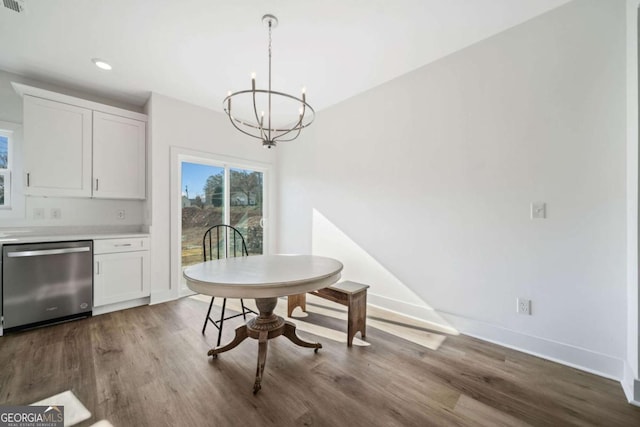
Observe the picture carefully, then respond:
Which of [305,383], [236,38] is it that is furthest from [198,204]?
[305,383]

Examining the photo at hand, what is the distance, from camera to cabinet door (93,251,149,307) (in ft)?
9.02

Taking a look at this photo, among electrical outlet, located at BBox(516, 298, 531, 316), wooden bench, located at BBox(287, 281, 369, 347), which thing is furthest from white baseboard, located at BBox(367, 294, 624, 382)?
wooden bench, located at BBox(287, 281, 369, 347)

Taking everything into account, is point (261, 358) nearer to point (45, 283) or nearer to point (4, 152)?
point (45, 283)

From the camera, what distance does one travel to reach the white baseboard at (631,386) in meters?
1.48

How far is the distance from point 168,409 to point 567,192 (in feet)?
9.66

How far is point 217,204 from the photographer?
383cm

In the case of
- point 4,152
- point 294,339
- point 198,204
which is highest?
point 4,152

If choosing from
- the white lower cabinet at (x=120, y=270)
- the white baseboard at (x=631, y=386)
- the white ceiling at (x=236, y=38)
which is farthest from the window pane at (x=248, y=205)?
the white baseboard at (x=631, y=386)

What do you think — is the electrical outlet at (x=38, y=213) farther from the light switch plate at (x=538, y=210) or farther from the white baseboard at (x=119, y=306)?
the light switch plate at (x=538, y=210)

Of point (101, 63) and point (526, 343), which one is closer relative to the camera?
point (526, 343)

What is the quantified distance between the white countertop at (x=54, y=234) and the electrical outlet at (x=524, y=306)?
12.6 feet

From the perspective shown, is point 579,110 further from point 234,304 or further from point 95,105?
point 95,105

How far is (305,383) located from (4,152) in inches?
150

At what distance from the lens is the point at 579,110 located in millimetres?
→ 1821
